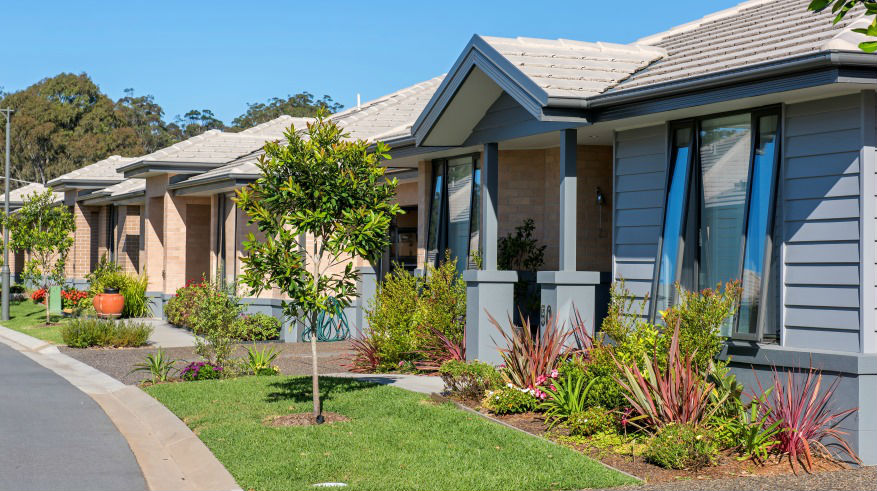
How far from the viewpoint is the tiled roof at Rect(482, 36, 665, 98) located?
39.8 ft

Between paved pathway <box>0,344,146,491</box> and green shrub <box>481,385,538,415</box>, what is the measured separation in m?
3.94

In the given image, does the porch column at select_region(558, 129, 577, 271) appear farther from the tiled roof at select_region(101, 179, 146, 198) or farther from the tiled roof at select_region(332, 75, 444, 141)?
the tiled roof at select_region(101, 179, 146, 198)

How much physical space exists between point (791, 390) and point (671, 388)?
1162mm

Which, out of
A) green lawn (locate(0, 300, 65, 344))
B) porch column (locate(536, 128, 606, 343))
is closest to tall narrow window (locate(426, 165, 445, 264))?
porch column (locate(536, 128, 606, 343))

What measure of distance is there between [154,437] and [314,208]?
309cm

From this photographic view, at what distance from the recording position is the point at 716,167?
11.2m

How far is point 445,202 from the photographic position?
18.0 metres

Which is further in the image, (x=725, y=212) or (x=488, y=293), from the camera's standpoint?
(x=488, y=293)

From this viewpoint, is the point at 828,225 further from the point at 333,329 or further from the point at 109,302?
the point at 109,302

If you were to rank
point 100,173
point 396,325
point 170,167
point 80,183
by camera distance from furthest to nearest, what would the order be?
point 100,173, point 80,183, point 170,167, point 396,325

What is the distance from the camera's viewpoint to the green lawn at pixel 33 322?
23669mm

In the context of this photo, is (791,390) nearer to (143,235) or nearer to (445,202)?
(445,202)

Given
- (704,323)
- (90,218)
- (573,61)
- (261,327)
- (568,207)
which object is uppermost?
(573,61)

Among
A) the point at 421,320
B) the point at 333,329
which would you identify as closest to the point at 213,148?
the point at 333,329
